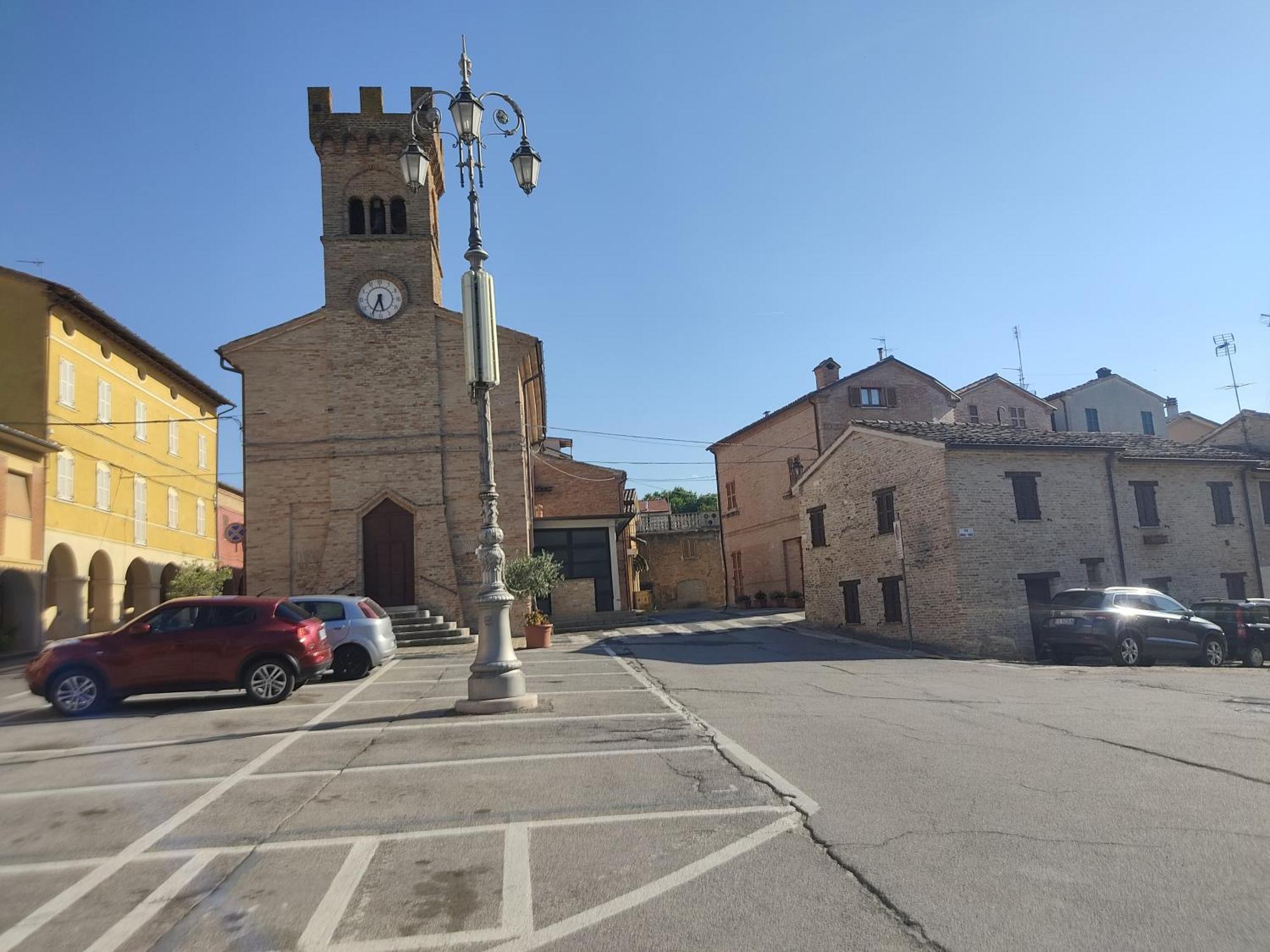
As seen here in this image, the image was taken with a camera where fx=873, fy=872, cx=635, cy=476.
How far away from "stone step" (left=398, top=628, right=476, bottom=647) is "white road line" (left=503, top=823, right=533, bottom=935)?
721 inches

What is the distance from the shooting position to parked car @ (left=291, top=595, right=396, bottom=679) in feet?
50.5

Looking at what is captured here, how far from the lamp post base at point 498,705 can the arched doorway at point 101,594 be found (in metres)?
25.0

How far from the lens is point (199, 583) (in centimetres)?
2798

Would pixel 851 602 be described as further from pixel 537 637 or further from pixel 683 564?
pixel 683 564

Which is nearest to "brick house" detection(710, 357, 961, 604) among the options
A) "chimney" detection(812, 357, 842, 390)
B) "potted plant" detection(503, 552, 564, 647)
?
"chimney" detection(812, 357, 842, 390)

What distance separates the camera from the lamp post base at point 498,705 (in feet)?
33.8

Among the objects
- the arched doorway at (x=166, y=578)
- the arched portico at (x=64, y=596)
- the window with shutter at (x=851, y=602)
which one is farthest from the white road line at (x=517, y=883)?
the arched doorway at (x=166, y=578)

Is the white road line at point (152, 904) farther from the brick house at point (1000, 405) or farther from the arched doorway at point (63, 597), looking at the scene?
the brick house at point (1000, 405)

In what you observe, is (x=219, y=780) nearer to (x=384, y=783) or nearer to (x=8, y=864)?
(x=384, y=783)

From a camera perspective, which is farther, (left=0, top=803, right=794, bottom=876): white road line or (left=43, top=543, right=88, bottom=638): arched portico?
(left=43, top=543, right=88, bottom=638): arched portico

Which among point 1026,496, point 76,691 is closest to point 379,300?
point 76,691

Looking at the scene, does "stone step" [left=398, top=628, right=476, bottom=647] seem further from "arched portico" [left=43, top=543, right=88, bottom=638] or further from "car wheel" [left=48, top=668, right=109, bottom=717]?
"arched portico" [left=43, top=543, right=88, bottom=638]

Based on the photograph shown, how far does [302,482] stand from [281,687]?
47.3ft

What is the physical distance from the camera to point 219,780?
7.33 m
